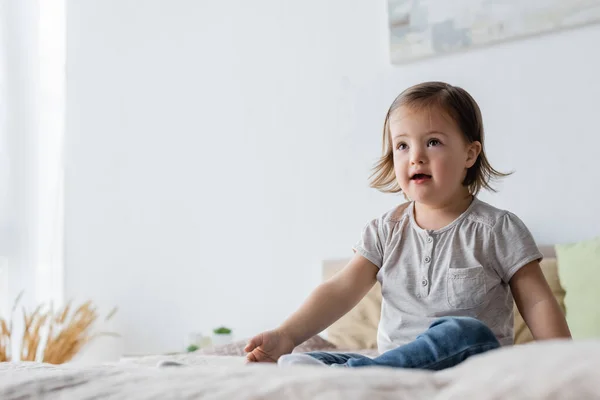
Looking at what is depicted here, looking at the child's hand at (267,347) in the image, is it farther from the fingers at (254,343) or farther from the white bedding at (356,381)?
the white bedding at (356,381)

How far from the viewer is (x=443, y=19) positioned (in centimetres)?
270

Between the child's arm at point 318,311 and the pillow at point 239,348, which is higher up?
the child's arm at point 318,311

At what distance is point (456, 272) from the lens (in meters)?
1.31

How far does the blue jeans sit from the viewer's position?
0.86m

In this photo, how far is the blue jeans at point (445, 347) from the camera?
86cm

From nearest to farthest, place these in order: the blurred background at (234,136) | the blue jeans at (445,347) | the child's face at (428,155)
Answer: the blue jeans at (445,347), the child's face at (428,155), the blurred background at (234,136)

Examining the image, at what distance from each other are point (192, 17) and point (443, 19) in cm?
127

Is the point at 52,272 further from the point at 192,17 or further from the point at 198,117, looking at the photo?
the point at 192,17

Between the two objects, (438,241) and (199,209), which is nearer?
(438,241)

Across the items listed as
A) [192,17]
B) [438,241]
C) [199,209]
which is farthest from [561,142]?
[192,17]

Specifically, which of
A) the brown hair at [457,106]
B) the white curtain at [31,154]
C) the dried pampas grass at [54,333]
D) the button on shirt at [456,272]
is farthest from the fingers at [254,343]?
the white curtain at [31,154]

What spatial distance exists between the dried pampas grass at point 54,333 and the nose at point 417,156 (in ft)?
7.31

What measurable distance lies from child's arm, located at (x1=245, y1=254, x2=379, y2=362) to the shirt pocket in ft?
0.66

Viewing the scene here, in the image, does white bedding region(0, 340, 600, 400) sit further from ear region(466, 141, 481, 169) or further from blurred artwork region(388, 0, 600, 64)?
blurred artwork region(388, 0, 600, 64)
